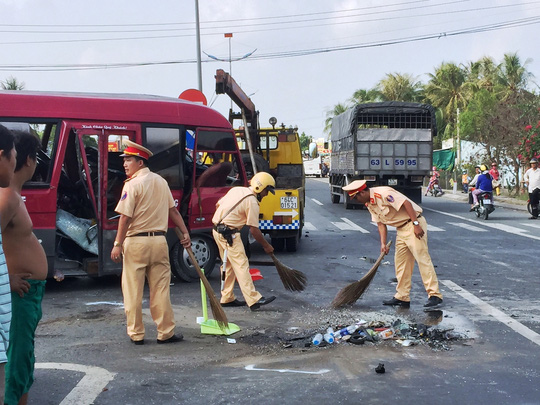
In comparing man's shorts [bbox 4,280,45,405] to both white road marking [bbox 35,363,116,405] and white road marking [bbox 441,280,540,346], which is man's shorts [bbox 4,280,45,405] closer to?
white road marking [bbox 35,363,116,405]

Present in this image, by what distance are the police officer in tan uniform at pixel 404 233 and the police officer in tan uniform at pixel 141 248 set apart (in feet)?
8.35

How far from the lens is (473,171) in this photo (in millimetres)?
37219

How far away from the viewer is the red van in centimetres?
916

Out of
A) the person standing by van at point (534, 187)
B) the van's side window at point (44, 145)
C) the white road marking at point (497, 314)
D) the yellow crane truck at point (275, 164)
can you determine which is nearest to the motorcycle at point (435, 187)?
the person standing by van at point (534, 187)

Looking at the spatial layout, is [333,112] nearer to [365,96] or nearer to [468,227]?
[365,96]

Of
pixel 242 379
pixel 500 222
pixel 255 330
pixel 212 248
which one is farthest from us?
pixel 500 222

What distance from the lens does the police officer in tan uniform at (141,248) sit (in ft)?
21.5

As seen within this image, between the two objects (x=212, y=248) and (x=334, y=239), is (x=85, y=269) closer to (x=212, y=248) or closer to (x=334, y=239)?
(x=212, y=248)

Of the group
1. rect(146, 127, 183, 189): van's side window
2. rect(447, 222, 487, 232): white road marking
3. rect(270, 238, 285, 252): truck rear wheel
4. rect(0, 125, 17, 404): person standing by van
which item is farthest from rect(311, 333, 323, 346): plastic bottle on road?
rect(447, 222, 487, 232): white road marking

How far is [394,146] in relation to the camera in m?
24.4

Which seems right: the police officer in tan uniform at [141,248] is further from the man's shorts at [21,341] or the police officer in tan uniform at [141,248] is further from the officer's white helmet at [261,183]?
A: the man's shorts at [21,341]

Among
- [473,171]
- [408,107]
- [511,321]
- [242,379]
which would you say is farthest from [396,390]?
[473,171]

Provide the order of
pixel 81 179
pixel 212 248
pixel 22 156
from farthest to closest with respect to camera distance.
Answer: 1. pixel 212 248
2. pixel 81 179
3. pixel 22 156

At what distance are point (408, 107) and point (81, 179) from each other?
1738cm
